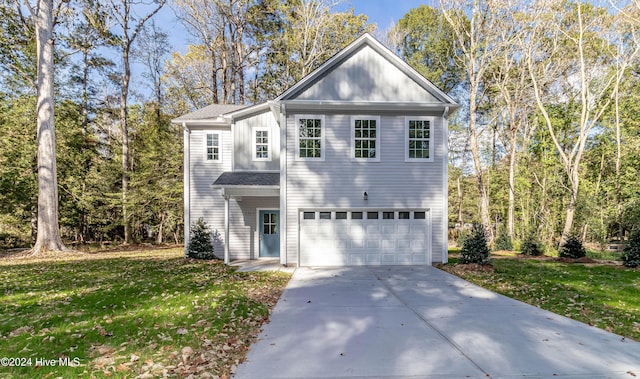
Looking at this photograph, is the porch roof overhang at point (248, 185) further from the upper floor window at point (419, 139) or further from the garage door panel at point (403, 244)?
the upper floor window at point (419, 139)

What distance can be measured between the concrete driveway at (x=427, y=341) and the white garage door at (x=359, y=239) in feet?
12.0

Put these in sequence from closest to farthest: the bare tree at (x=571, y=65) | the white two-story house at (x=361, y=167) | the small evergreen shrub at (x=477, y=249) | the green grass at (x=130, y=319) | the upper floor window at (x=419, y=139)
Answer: the green grass at (x=130, y=319) < the small evergreen shrub at (x=477, y=249) < the white two-story house at (x=361, y=167) < the upper floor window at (x=419, y=139) < the bare tree at (x=571, y=65)

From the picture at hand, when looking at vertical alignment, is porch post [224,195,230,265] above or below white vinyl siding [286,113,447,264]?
below

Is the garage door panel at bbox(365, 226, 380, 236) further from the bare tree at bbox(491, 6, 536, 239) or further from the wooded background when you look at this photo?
the bare tree at bbox(491, 6, 536, 239)

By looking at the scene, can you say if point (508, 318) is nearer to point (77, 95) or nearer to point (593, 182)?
point (593, 182)

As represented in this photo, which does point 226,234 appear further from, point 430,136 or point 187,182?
point 430,136

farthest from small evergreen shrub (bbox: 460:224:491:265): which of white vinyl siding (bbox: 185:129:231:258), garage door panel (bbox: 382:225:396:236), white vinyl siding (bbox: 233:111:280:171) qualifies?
white vinyl siding (bbox: 185:129:231:258)


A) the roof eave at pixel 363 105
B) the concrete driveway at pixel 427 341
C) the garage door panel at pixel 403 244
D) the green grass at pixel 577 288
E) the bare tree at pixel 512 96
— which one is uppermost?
the bare tree at pixel 512 96

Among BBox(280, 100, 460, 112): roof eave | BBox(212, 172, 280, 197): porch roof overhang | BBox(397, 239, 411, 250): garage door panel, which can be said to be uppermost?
BBox(280, 100, 460, 112): roof eave

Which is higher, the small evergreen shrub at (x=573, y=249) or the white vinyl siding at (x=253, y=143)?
the white vinyl siding at (x=253, y=143)

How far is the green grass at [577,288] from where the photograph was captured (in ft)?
17.4

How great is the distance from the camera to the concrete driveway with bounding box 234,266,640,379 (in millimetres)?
3496

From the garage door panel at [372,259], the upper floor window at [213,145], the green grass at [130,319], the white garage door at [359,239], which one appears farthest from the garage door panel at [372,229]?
the upper floor window at [213,145]

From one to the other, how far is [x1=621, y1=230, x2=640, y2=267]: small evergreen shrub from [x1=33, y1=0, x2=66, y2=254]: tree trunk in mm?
21016
